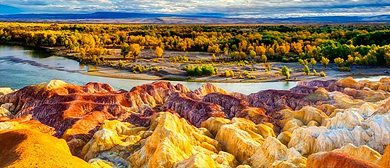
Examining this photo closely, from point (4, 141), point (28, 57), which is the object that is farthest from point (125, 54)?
point (4, 141)

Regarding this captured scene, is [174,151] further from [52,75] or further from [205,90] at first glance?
[52,75]

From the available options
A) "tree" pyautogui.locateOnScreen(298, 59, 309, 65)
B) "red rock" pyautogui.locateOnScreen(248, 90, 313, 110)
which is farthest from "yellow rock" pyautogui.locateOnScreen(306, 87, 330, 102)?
"tree" pyautogui.locateOnScreen(298, 59, 309, 65)

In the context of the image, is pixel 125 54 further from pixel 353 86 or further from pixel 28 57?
pixel 353 86

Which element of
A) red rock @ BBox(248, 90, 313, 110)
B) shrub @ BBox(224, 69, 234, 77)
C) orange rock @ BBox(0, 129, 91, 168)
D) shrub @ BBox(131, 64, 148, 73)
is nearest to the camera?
orange rock @ BBox(0, 129, 91, 168)

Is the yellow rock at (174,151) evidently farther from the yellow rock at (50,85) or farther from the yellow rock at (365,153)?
the yellow rock at (50,85)

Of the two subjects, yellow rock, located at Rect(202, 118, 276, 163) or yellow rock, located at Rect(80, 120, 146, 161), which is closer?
yellow rock, located at Rect(80, 120, 146, 161)

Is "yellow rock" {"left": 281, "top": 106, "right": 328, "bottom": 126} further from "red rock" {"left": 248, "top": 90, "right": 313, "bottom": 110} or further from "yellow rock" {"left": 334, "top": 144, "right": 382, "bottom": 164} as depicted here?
"yellow rock" {"left": 334, "top": 144, "right": 382, "bottom": 164}

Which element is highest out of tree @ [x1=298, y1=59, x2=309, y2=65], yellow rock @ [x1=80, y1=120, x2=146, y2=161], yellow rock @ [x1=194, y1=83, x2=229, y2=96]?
yellow rock @ [x1=80, y1=120, x2=146, y2=161]
